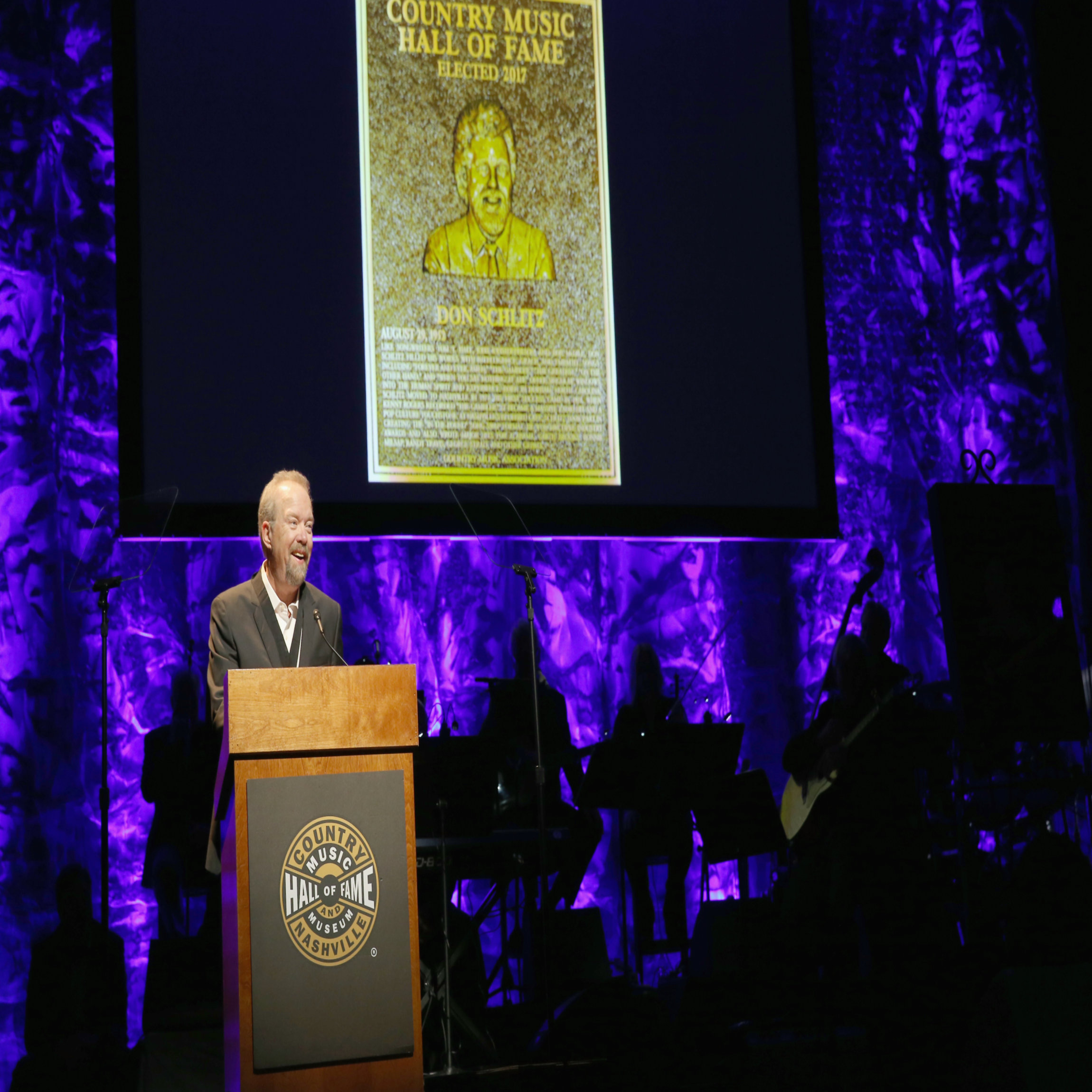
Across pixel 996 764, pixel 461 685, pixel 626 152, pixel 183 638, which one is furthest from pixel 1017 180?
pixel 183 638

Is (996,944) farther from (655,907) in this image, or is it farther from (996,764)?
(655,907)

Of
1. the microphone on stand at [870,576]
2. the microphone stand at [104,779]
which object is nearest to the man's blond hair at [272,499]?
the microphone stand at [104,779]

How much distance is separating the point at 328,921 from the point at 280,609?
1216 millimetres

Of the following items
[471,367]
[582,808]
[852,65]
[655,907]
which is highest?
[852,65]

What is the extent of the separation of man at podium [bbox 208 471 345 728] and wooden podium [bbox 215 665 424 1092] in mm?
761

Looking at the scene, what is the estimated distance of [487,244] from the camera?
202 inches

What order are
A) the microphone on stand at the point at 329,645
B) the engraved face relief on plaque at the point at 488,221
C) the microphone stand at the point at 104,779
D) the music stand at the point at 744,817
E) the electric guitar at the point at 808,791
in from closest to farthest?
the microphone on stand at the point at 329,645, the microphone stand at the point at 104,779, the music stand at the point at 744,817, the electric guitar at the point at 808,791, the engraved face relief on plaque at the point at 488,221

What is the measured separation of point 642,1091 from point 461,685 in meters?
2.34

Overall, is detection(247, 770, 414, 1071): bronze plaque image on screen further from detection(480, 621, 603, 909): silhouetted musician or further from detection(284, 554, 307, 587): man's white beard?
detection(480, 621, 603, 909): silhouetted musician

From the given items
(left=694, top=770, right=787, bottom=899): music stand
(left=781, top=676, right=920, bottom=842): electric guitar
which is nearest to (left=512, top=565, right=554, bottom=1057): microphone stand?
(left=694, top=770, right=787, bottom=899): music stand

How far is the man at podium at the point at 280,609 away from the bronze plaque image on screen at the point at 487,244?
4.76ft

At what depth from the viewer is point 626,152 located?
5270 mm

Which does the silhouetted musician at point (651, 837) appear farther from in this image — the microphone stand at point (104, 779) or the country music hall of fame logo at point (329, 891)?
A: the country music hall of fame logo at point (329, 891)

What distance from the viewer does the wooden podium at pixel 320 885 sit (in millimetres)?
2209
